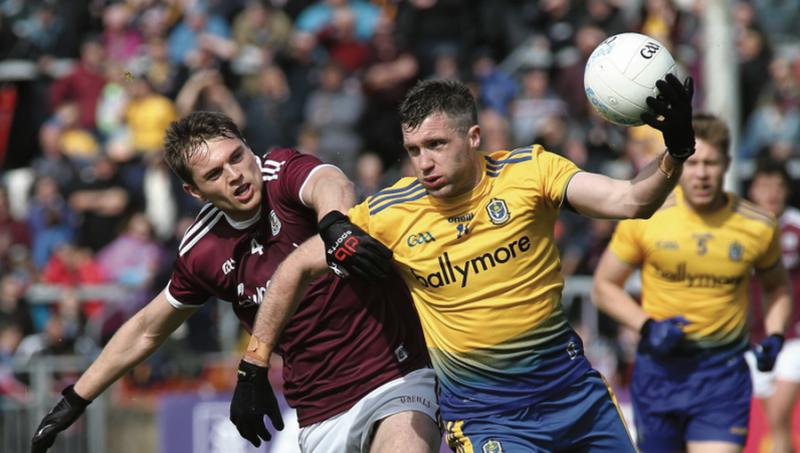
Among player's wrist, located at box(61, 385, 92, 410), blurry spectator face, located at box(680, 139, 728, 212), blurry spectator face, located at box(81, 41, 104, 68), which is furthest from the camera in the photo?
blurry spectator face, located at box(81, 41, 104, 68)

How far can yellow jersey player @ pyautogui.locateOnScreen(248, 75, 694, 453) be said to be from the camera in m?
5.80

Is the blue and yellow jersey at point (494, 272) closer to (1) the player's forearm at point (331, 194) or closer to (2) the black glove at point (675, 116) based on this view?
(1) the player's forearm at point (331, 194)

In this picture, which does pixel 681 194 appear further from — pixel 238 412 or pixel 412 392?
pixel 238 412

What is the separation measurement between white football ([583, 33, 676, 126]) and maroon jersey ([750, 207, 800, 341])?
4.73m

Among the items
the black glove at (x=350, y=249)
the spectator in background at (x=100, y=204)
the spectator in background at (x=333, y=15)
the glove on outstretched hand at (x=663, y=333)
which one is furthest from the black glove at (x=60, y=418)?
the spectator in background at (x=333, y=15)

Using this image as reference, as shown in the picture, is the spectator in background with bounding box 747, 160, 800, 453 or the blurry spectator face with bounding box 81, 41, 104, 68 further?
the blurry spectator face with bounding box 81, 41, 104, 68

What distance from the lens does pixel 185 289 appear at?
6676mm

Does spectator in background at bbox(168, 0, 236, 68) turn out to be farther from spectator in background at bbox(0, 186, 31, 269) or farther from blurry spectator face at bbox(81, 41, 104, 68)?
spectator in background at bbox(0, 186, 31, 269)

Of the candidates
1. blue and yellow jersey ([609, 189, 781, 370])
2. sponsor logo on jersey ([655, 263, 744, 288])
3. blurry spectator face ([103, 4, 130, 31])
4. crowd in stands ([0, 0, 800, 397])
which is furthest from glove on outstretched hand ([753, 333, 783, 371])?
blurry spectator face ([103, 4, 130, 31])

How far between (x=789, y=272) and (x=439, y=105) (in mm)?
5552

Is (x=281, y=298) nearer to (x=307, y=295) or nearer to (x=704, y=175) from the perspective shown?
(x=307, y=295)

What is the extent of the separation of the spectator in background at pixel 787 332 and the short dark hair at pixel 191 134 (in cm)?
468

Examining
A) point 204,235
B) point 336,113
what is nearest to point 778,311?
point 204,235

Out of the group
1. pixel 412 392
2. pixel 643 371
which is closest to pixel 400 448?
pixel 412 392
